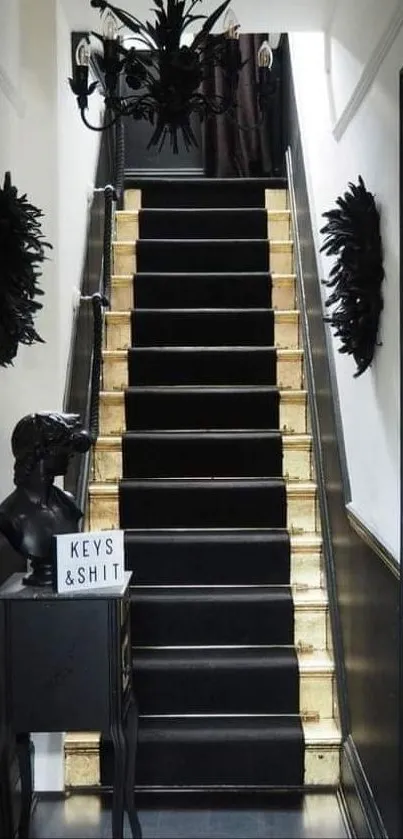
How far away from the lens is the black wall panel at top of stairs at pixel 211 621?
3371 millimetres

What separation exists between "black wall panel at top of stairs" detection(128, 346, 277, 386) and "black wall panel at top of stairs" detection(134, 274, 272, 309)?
450 millimetres

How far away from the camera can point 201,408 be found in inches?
164

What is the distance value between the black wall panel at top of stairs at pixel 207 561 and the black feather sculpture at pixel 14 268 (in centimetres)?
129

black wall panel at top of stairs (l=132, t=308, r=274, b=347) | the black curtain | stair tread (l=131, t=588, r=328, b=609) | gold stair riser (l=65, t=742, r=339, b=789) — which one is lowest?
gold stair riser (l=65, t=742, r=339, b=789)

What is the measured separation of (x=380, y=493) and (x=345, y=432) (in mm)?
761

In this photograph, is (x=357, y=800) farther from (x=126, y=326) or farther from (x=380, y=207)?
(x=126, y=326)

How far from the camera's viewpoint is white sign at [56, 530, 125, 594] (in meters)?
2.32

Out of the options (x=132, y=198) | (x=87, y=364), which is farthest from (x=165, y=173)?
(x=87, y=364)

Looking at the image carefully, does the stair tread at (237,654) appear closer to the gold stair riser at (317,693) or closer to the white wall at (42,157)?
the gold stair riser at (317,693)

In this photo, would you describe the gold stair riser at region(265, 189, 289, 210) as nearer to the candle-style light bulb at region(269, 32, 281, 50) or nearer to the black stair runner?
the black stair runner

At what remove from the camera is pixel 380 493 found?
250cm

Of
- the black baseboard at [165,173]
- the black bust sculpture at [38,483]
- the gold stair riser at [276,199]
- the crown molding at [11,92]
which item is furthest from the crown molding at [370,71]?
the black baseboard at [165,173]

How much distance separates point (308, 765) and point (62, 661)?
1.14 meters

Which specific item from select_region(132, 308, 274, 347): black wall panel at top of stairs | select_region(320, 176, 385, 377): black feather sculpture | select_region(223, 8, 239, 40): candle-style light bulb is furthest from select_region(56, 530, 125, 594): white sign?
select_region(132, 308, 274, 347): black wall panel at top of stairs
